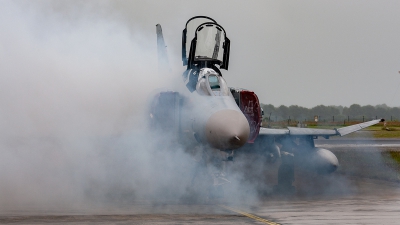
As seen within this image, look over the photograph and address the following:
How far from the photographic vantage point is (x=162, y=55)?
19.8 meters

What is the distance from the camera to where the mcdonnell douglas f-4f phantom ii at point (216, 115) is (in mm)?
13484

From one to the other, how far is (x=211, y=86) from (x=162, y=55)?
498 cm

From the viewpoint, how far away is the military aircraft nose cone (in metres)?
13.1

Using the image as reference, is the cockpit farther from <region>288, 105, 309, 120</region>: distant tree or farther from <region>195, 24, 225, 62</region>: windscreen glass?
<region>288, 105, 309, 120</region>: distant tree

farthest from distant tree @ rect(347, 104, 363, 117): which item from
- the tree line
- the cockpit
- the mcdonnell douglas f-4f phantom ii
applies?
the cockpit

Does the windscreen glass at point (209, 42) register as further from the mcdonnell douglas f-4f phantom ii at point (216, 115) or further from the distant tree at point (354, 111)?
the distant tree at point (354, 111)

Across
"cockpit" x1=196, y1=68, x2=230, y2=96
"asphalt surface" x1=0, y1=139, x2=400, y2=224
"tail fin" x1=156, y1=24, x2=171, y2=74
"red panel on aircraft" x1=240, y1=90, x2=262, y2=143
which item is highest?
"tail fin" x1=156, y1=24, x2=171, y2=74

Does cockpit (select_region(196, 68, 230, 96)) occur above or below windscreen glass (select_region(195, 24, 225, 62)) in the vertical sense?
below

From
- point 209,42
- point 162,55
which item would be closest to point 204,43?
point 209,42

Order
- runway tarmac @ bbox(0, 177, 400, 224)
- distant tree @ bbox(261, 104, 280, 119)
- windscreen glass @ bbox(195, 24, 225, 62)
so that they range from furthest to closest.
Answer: distant tree @ bbox(261, 104, 280, 119) < windscreen glass @ bbox(195, 24, 225, 62) < runway tarmac @ bbox(0, 177, 400, 224)

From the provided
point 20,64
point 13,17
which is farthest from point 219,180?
point 13,17

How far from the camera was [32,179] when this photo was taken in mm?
16266

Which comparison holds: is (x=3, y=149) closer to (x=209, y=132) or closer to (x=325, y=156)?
(x=209, y=132)

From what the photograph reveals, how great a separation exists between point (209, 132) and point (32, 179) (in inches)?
226
